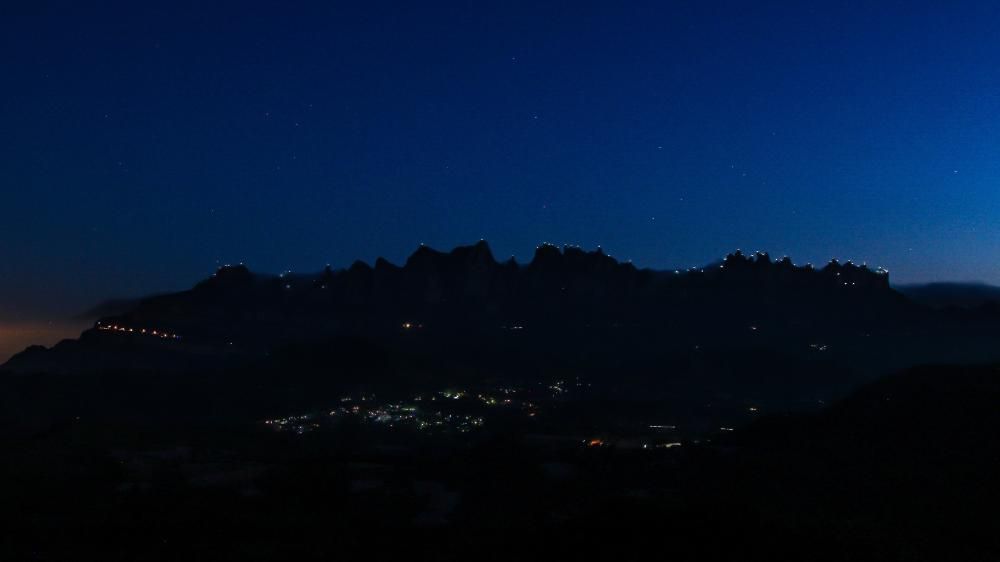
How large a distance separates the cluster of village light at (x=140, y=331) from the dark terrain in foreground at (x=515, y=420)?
0.95 meters

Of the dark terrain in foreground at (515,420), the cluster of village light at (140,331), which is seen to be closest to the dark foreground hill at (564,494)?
the dark terrain in foreground at (515,420)

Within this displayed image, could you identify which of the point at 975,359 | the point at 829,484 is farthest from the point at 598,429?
the point at 975,359

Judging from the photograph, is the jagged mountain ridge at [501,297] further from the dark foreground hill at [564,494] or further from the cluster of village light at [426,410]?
the dark foreground hill at [564,494]

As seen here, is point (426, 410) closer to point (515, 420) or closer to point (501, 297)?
point (515, 420)

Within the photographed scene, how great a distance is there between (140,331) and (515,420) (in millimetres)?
93671

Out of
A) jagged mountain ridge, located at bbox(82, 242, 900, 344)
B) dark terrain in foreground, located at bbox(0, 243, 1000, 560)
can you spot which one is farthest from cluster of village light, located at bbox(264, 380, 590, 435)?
jagged mountain ridge, located at bbox(82, 242, 900, 344)

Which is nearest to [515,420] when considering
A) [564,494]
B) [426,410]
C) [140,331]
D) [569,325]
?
[426,410]

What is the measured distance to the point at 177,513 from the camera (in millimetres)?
38781

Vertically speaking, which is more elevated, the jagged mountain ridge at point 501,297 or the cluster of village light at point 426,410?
the jagged mountain ridge at point 501,297

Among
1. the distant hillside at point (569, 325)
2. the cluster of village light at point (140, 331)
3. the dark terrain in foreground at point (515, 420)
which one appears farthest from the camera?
the cluster of village light at point (140, 331)

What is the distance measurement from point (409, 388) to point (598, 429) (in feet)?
115

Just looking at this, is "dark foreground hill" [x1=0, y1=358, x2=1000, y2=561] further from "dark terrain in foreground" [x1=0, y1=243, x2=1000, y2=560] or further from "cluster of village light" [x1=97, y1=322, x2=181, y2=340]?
"cluster of village light" [x1=97, y1=322, x2=181, y2=340]

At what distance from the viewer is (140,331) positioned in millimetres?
156000

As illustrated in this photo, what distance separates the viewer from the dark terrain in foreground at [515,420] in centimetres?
3288
